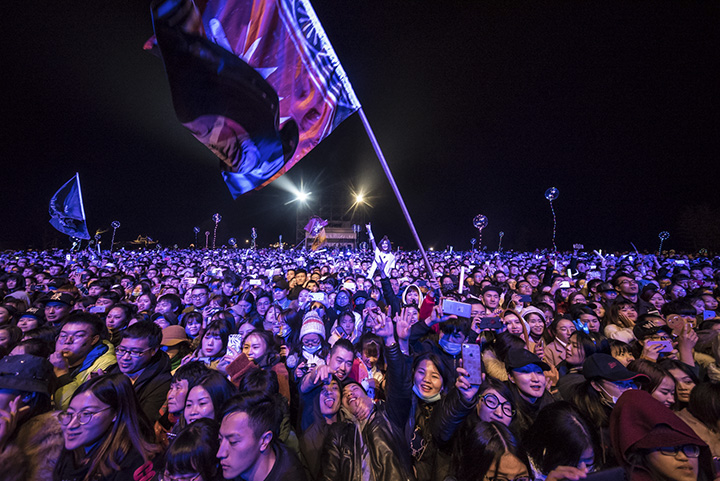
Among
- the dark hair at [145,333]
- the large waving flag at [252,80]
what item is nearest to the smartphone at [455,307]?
the dark hair at [145,333]

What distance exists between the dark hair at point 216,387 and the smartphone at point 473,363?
209cm

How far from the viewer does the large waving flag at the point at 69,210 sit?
14.5 m

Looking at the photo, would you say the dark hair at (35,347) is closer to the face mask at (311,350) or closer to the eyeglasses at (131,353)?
the eyeglasses at (131,353)

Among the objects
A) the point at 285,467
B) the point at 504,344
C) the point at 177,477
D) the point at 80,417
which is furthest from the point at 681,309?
the point at 80,417

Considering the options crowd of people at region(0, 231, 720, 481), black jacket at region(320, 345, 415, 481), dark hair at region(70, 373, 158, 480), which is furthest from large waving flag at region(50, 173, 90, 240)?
black jacket at region(320, 345, 415, 481)

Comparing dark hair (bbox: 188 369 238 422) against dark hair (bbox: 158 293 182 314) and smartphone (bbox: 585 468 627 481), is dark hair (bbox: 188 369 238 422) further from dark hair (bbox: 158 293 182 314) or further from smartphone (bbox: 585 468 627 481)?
dark hair (bbox: 158 293 182 314)

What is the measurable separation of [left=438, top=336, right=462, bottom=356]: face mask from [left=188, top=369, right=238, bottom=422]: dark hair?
267 centimetres

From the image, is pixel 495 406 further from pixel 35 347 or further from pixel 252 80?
pixel 252 80

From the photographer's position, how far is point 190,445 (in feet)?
6.77

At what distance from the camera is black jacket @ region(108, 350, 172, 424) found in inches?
123

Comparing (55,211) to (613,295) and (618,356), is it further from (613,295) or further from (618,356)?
(613,295)

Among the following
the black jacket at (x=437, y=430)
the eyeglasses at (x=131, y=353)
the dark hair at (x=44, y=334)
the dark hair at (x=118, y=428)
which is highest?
the dark hair at (x=44, y=334)

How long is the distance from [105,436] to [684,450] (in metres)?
4.06

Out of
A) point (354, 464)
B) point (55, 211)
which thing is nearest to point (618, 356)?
point (354, 464)
